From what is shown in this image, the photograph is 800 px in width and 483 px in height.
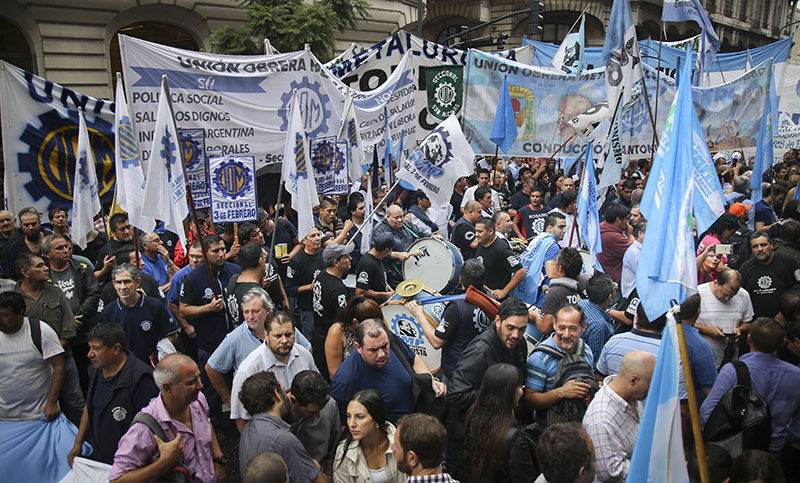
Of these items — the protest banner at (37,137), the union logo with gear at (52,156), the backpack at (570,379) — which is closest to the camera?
the backpack at (570,379)

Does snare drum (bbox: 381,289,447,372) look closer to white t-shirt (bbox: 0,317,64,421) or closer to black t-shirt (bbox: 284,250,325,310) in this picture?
black t-shirt (bbox: 284,250,325,310)

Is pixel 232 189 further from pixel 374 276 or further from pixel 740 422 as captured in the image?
pixel 740 422

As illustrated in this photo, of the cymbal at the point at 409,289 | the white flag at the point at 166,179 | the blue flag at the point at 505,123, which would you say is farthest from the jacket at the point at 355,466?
the blue flag at the point at 505,123

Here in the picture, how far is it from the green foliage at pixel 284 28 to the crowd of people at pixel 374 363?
9.58 m

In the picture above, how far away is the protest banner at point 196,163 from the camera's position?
6.94 meters

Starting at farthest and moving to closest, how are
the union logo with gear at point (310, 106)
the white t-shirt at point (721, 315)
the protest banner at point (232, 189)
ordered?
the union logo with gear at point (310, 106)
the protest banner at point (232, 189)
the white t-shirt at point (721, 315)

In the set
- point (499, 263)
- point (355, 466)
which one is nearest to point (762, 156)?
point (499, 263)

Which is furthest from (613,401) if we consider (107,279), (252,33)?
(252,33)

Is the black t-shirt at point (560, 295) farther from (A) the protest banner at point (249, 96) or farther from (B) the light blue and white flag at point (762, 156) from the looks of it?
(A) the protest banner at point (249, 96)

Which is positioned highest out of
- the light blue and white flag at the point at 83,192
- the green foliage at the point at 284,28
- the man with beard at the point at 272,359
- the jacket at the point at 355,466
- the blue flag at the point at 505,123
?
the green foliage at the point at 284,28

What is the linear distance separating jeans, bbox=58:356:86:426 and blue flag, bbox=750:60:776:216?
810 centimetres

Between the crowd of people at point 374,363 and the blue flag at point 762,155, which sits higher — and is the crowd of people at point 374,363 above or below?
below

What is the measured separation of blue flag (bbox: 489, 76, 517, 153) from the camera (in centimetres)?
920

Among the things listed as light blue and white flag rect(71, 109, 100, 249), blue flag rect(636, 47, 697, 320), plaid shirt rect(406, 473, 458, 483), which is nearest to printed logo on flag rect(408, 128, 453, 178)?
light blue and white flag rect(71, 109, 100, 249)
